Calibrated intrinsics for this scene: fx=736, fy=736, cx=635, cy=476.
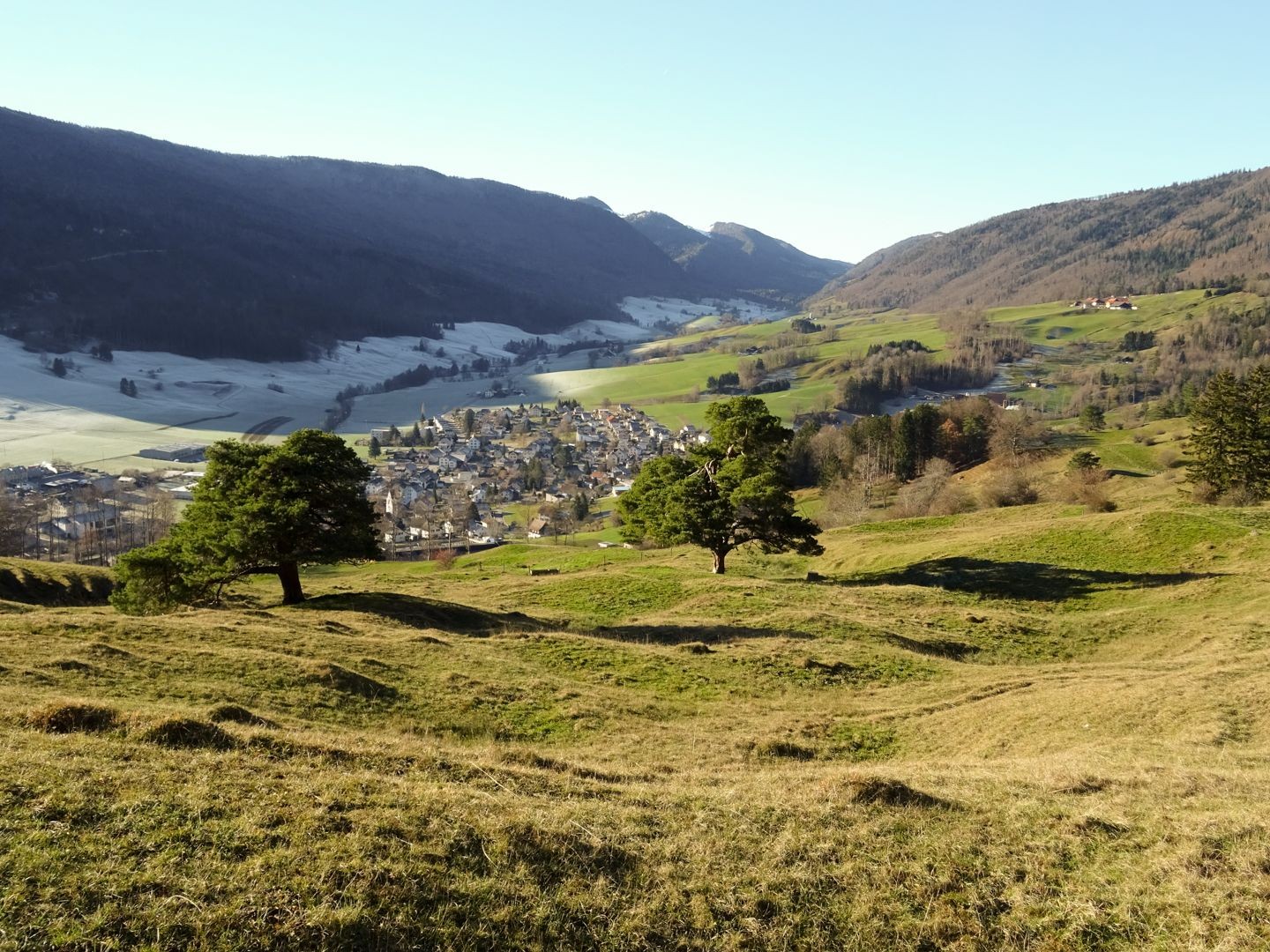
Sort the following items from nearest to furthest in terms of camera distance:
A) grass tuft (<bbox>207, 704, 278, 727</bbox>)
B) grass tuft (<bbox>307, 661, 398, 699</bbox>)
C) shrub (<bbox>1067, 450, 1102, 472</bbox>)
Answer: grass tuft (<bbox>207, 704, 278, 727</bbox>) < grass tuft (<bbox>307, 661, 398, 699</bbox>) < shrub (<bbox>1067, 450, 1102, 472</bbox>)

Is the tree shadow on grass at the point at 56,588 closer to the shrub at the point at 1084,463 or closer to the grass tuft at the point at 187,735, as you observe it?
the grass tuft at the point at 187,735

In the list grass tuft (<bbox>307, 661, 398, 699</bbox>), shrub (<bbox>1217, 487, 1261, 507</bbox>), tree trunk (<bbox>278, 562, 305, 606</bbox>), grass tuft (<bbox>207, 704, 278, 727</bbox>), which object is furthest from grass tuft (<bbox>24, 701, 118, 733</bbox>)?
shrub (<bbox>1217, 487, 1261, 507</bbox>)

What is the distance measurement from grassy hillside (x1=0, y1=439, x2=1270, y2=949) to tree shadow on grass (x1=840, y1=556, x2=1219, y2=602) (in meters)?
6.01

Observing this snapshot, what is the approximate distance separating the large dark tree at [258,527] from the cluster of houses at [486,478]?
7726 cm

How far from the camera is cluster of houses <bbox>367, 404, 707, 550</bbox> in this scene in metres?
123

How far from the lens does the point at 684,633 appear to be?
3322cm

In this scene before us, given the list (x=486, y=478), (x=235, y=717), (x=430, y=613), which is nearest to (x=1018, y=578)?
(x=430, y=613)

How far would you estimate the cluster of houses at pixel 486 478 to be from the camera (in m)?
123

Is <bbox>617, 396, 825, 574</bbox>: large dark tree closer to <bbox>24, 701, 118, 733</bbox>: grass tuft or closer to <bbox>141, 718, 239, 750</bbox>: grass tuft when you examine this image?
<bbox>141, 718, 239, 750</bbox>: grass tuft

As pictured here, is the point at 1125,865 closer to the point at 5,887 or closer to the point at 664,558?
the point at 5,887

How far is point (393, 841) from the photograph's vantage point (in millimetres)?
10164

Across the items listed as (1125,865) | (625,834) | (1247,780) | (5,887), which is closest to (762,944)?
(625,834)

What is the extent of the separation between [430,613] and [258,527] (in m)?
8.52

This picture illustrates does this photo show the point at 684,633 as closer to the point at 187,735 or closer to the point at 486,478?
the point at 187,735
